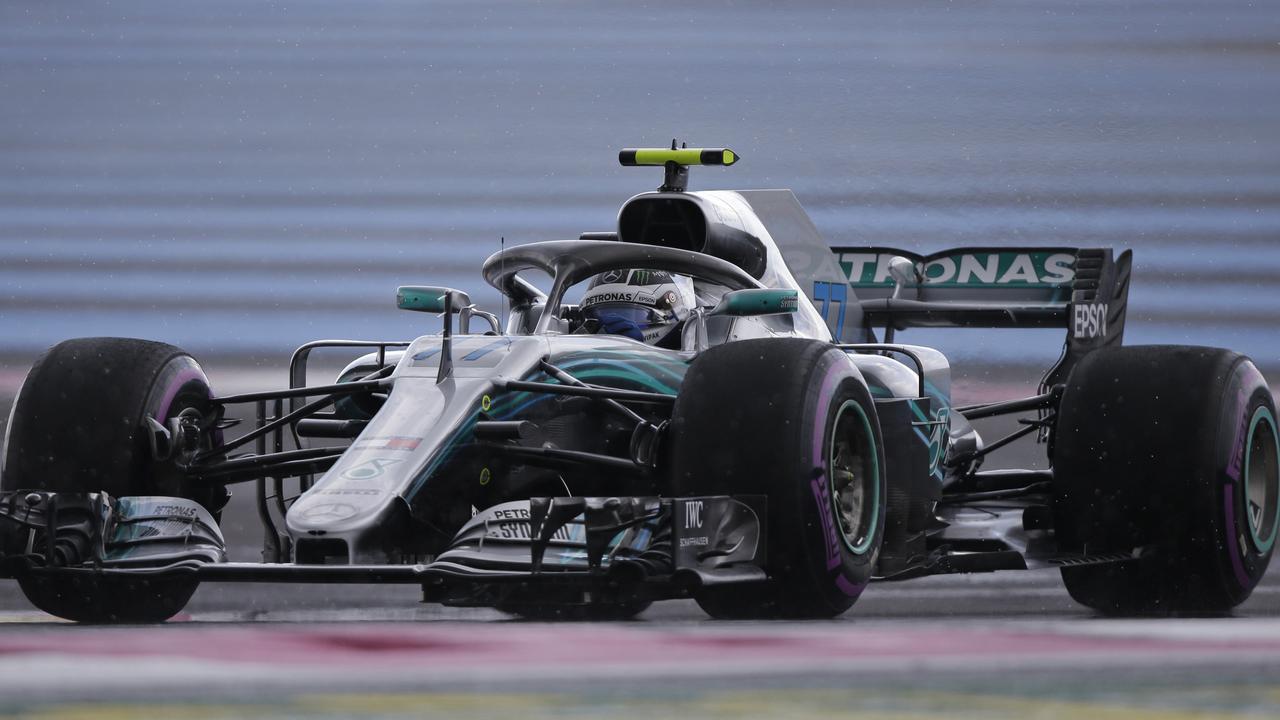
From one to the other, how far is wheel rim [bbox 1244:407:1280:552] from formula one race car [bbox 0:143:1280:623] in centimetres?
1

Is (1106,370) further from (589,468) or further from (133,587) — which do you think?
(133,587)

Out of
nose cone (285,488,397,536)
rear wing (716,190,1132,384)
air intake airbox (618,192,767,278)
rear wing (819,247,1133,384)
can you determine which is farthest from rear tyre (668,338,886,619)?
rear wing (819,247,1133,384)

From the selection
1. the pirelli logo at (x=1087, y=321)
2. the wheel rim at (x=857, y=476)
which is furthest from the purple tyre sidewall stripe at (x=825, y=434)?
the pirelli logo at (x=1087, y=321)

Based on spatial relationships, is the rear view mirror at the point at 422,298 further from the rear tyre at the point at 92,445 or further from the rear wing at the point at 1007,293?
the rear wing at the point at 1007,293

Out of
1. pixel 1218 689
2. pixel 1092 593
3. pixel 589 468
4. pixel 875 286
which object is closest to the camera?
pixel 1218 689

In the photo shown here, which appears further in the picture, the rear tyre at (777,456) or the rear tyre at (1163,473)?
the rear tyre at (1163,473)

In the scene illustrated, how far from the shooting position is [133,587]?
713 cm

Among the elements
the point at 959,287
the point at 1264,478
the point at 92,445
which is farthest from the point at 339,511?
the point at 959,287

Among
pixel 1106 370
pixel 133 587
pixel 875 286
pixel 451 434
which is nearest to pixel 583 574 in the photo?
pixel 451 434

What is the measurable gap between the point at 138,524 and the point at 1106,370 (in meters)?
3.89

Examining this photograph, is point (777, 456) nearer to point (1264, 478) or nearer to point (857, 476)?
point (857, 476)

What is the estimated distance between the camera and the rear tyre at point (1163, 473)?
7.81 m

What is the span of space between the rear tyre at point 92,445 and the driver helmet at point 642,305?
1713 millimetres

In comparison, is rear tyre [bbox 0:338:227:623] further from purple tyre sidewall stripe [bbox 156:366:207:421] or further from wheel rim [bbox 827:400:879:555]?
wheel rim [bbox 827:400:879:555]
